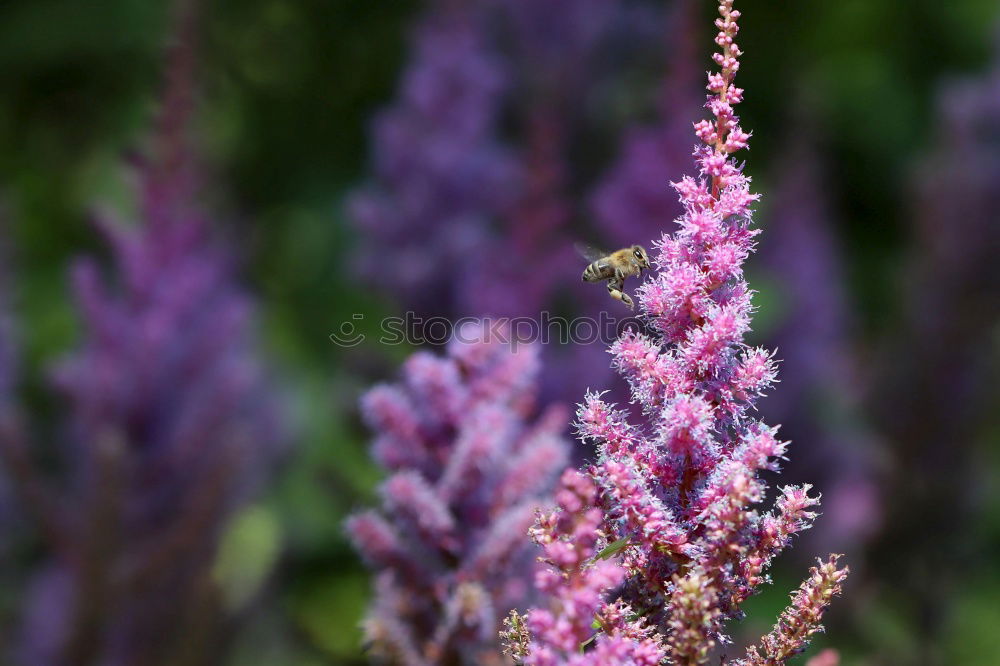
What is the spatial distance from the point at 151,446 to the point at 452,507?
4.05 ft

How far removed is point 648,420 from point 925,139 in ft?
17.3

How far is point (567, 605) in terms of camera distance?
86 cm

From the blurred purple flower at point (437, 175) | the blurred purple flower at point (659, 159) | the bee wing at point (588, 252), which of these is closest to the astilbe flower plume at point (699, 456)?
the bee wing at point (588, 252)

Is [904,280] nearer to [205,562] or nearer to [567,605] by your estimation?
[205,562]

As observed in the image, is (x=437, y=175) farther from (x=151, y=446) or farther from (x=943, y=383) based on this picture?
(x=943, y=383)

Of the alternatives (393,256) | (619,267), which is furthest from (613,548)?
(393,256)

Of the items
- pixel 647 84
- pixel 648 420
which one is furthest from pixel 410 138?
pixel 648 420

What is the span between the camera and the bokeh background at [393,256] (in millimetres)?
2627

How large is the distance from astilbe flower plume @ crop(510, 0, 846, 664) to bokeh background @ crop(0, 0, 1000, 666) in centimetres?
102

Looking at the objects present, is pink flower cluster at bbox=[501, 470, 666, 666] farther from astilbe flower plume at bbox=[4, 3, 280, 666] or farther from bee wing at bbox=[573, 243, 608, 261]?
astilbe flower plume at bbox=[4, 3, 280, 666]

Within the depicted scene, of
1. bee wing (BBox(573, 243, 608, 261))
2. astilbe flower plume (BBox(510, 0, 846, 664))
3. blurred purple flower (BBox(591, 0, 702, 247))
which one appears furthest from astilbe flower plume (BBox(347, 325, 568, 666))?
blurred purple flower (BBox(591, 0, 702, 247))

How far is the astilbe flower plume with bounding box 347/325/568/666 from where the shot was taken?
161 centimetres

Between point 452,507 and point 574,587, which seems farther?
point 452,507

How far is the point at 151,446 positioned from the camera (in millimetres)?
2652
